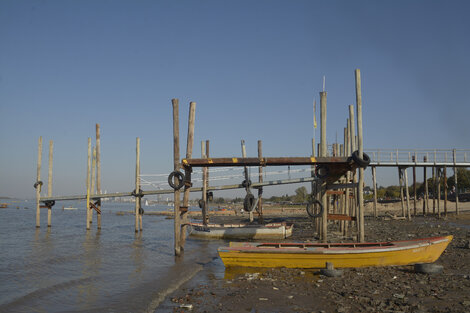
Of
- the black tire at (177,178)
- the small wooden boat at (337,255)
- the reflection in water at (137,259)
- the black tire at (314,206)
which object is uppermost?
the black tire at (177,178)

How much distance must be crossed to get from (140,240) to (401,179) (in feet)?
71.9

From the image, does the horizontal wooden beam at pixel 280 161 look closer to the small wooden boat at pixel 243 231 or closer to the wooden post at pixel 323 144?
the wooden post at pixel 323 144

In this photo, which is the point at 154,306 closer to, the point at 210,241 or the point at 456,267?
A: the point at 456,267

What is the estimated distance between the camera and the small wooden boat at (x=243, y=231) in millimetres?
24047

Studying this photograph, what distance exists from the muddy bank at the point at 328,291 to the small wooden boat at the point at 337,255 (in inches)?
11.2

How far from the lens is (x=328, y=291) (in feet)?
31.9

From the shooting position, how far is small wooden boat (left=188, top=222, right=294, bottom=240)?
2405 cm

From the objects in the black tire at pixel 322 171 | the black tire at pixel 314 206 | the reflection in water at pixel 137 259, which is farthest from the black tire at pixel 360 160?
the reflection in water at pixel 137 259

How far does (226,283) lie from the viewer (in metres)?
11.3

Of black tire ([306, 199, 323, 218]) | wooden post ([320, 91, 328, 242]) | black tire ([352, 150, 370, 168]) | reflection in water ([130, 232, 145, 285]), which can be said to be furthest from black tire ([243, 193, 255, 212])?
black tire ([352, 150, 370, 168])

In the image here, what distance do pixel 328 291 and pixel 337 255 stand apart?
2.43 m

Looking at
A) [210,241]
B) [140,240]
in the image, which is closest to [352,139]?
[210,241]

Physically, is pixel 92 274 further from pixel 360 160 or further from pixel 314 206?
pixel 314 206

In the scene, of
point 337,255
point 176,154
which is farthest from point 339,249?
point 176,154
